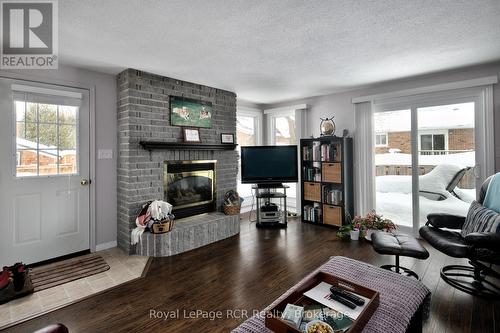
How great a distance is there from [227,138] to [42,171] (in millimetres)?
2581

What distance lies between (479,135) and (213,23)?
3604mm

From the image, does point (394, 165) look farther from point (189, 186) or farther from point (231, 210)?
point (189, 186)

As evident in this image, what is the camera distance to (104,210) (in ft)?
11.1

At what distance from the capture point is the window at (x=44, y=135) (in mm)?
2801

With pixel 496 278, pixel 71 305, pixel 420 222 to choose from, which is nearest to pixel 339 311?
pixel 71 305

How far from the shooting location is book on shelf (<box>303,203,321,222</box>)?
4.52 meters

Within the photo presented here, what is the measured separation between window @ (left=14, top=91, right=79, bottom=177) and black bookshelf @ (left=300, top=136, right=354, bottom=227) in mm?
3630

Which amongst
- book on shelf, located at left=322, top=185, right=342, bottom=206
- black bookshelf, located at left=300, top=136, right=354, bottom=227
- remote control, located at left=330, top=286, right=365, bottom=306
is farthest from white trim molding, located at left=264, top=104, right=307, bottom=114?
remote control, located at left=330, top=286, right=365, bottom=306

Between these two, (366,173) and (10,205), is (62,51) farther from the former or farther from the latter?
(366,173)

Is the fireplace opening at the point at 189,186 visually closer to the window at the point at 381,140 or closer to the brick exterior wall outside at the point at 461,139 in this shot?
the window at the point at 381,140

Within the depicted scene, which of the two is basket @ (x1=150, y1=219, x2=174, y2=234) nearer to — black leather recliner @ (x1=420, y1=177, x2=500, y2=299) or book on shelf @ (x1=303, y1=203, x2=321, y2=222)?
book on shelf @ (x1=303, y1=203, x2=321, y2=222)

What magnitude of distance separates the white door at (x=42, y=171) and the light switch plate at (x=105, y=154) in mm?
147

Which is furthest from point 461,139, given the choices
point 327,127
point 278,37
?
point 278,37

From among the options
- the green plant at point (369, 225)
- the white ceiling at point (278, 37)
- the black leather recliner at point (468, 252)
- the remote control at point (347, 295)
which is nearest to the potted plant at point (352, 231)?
the green plant at point (369, 225)
